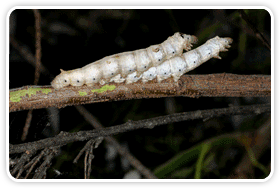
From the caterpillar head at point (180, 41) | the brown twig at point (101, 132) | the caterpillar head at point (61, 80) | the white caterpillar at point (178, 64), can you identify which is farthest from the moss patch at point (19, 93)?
the caterpillar head at point (180, 41)

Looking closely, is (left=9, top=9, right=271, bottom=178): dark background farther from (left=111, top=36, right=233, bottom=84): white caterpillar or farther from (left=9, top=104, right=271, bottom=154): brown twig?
(left=9, top=104, right=271, bottom=154): brown twig

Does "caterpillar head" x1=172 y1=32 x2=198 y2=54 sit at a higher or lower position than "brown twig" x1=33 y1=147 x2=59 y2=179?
higher

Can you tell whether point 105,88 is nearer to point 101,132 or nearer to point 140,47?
point 101,132

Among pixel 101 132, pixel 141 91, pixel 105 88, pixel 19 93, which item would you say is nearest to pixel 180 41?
pixel 141 91

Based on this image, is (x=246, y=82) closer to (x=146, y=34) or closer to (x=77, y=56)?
(x=146, y=34)

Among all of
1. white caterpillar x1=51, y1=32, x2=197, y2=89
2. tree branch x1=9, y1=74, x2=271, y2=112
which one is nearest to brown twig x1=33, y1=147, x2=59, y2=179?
tree branch x1=9, y1=74, x2=271, y2=112
